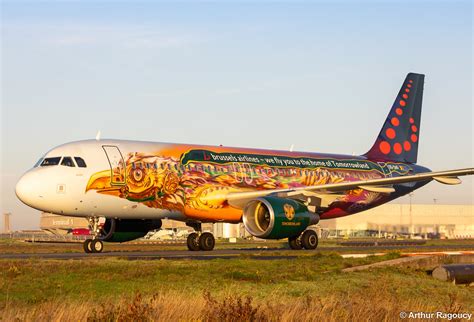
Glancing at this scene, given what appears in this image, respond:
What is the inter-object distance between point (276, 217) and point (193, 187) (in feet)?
13.1

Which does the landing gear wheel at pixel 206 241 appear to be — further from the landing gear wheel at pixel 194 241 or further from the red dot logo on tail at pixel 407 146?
the red dot logo on tail at pixel 407 146

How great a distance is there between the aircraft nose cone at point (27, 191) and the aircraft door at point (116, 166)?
9.49 feet

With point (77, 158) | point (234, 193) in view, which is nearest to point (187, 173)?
point (234, 193)

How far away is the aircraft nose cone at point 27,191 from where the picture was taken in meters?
28.5

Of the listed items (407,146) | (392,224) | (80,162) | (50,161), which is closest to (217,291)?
(80,162)

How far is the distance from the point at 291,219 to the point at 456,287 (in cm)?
1029

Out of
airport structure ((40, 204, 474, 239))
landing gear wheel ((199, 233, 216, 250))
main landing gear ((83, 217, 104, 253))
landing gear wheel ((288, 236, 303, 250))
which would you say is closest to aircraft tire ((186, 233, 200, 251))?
landing gear wheel ((199, 233, 216, 250))

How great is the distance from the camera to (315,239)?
34000 mm

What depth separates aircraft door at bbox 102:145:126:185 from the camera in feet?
97.9

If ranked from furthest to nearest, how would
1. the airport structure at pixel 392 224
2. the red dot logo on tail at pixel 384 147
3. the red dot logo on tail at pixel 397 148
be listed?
the airport structure at pixel 392 224
the red dot logo on tail at pixel 397 148
the red dot logo on tail at pixel 384 147

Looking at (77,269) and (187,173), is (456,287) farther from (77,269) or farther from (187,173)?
(187,173)

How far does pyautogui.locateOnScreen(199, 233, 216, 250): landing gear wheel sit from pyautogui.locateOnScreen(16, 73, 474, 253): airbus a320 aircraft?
0.14ft

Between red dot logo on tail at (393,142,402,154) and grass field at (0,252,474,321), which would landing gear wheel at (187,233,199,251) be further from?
red dot logo on tail at (393,142,402,154)

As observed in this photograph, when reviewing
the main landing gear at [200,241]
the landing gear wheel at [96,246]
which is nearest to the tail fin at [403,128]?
the main landing gear at [200,241]
